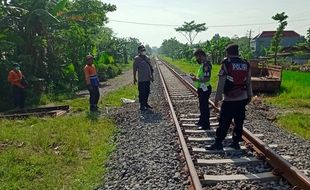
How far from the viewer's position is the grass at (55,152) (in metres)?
5.32

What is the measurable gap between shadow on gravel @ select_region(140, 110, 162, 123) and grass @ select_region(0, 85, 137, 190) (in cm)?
89

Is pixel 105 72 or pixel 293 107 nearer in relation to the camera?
pixel 293 107

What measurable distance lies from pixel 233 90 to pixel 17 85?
9.01m

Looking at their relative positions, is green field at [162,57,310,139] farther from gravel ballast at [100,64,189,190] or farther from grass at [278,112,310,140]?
gravel ballast at [100,64,189,190]

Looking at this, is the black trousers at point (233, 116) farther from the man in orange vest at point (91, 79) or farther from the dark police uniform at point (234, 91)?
the man in orange vest at point (91, 79)

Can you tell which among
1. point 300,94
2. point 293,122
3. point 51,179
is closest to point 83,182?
point 51,179

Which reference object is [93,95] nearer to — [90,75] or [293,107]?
[90,75]

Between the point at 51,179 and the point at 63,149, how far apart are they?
61.8 inches

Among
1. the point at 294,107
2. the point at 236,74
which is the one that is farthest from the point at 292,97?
the point at 236,74

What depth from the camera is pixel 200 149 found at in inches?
243

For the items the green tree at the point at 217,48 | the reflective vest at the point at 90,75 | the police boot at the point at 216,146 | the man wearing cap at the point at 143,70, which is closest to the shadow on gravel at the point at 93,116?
the reflective vest at the point at 90,75

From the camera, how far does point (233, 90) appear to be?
5.82m

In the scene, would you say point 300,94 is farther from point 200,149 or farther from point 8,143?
point 8,143

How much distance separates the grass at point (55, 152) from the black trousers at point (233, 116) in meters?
2.18
